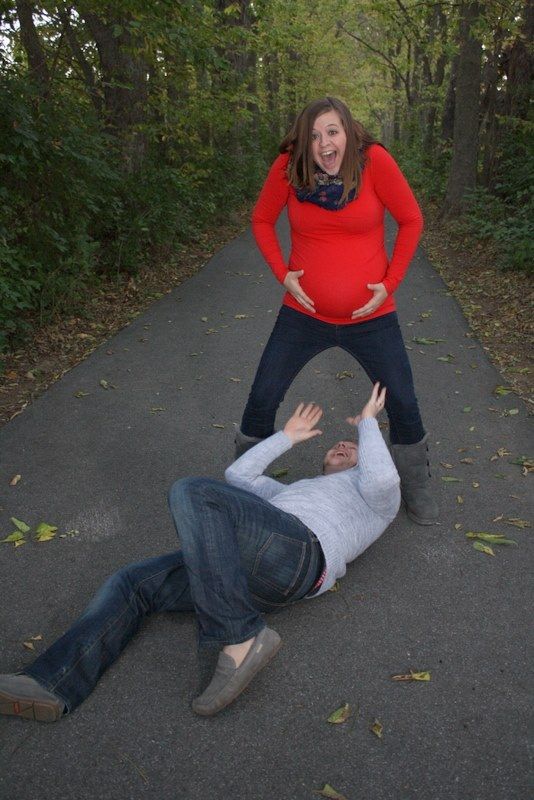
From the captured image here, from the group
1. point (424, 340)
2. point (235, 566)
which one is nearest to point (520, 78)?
point (424, 340)

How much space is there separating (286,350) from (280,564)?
4.62 ft

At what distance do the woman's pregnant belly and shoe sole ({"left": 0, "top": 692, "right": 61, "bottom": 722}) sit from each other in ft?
7.91

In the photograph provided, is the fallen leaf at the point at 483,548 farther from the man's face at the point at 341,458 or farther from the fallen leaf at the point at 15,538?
the fallen leaf at the point at 15,538

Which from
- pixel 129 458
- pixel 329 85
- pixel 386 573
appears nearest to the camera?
pixel 386 573

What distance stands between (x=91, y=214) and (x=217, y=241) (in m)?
6.24

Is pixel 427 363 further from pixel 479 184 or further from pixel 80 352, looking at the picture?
pixel 479 184

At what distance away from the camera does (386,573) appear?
3.75 m

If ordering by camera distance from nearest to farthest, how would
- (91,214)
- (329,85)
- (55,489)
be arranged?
(55,489)
(91,214)
(329,85)

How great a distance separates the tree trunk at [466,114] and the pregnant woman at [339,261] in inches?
477

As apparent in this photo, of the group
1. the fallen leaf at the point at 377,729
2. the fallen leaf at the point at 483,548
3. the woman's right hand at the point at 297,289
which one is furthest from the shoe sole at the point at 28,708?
the fallen leaf at the point at 483,548

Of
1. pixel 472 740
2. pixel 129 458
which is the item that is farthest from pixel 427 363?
pixel 472 740

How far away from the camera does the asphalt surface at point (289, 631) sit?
2527mm

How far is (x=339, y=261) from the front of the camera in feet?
12.3

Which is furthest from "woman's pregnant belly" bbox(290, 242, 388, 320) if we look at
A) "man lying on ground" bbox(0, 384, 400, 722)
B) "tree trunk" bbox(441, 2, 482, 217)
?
"tree trunk" bbox(441, 2, 482, 217)
